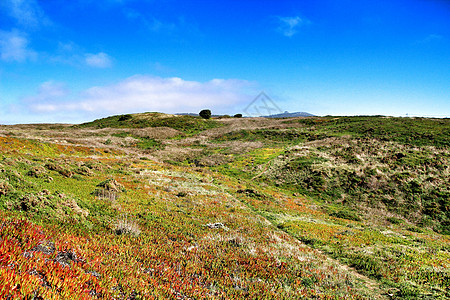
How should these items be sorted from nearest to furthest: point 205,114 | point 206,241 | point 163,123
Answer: point 206,241, point 163,123, point 205,114

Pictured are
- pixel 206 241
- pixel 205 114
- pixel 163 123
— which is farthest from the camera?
pixel 205 114

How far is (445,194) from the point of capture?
31438 mm

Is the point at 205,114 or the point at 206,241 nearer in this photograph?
the point at 206,241

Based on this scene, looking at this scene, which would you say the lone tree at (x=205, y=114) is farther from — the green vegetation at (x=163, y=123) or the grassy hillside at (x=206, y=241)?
the grassy hillside at (x=206, y=241)

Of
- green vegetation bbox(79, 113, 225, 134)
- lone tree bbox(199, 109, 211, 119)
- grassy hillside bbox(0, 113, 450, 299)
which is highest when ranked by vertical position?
lone tree bbox(199, 109, 211, 119)

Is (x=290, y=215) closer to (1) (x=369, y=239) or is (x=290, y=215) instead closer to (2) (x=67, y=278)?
(1) (x=369, y=239)

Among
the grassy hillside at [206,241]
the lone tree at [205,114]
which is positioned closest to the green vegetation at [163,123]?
the lone tree at [205,114]

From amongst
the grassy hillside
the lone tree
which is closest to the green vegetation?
the lone tree

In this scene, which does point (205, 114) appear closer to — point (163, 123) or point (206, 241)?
point (163, 123)

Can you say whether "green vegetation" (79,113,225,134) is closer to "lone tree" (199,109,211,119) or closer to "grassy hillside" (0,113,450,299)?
"lone tree" (199,109,211,119)

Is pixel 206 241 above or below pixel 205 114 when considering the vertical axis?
below

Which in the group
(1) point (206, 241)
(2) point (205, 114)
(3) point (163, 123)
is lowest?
(1) point (206, 241)

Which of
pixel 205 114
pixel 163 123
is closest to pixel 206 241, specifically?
pixel 163 123

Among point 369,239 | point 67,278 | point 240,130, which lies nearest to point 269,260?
point 67,278
